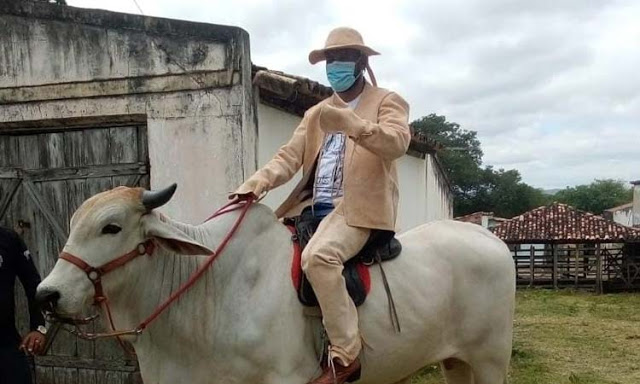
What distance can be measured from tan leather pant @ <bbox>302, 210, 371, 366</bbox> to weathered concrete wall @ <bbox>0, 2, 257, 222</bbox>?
2.03m

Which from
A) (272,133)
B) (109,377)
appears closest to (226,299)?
(272,133)

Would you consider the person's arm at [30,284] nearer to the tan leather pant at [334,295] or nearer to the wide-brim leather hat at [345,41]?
the tan leather pant at [334,295]

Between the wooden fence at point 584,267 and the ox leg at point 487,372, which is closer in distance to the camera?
the ox leg at point 487,372

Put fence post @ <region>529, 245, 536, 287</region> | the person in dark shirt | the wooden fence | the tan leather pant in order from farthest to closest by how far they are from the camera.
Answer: fence post @ <region>529, 245, 536, 287</region> < the wooden fence < the person in dark shirt < the tan leather pant

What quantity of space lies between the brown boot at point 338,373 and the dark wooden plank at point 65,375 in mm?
3307

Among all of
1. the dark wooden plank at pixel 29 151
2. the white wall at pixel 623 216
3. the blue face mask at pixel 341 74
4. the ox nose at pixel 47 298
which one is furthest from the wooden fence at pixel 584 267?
the ox nose at pixel 47 298

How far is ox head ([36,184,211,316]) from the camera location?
2.96m

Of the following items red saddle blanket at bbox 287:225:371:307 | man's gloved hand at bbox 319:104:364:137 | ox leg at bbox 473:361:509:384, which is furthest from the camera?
ox leg at bbox 473:361:509:384

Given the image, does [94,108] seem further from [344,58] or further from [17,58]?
[344,58]

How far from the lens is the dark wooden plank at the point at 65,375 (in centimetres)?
584

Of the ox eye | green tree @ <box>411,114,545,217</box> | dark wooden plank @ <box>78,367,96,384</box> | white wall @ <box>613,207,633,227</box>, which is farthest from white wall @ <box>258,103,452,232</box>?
green tree @ <box>411,114,545,217</box>

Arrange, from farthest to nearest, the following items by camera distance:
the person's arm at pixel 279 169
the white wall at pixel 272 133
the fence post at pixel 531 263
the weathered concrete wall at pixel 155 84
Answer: the fence post at pixel 531 263, the white wall at pixel 272 133, the weathered concrete wall at pixel 155 84, the person's arm at pixel 279 169

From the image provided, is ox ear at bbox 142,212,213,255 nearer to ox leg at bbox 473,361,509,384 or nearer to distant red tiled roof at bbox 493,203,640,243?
ox leg at bbox 473,361,509,384

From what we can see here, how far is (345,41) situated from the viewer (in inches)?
142
